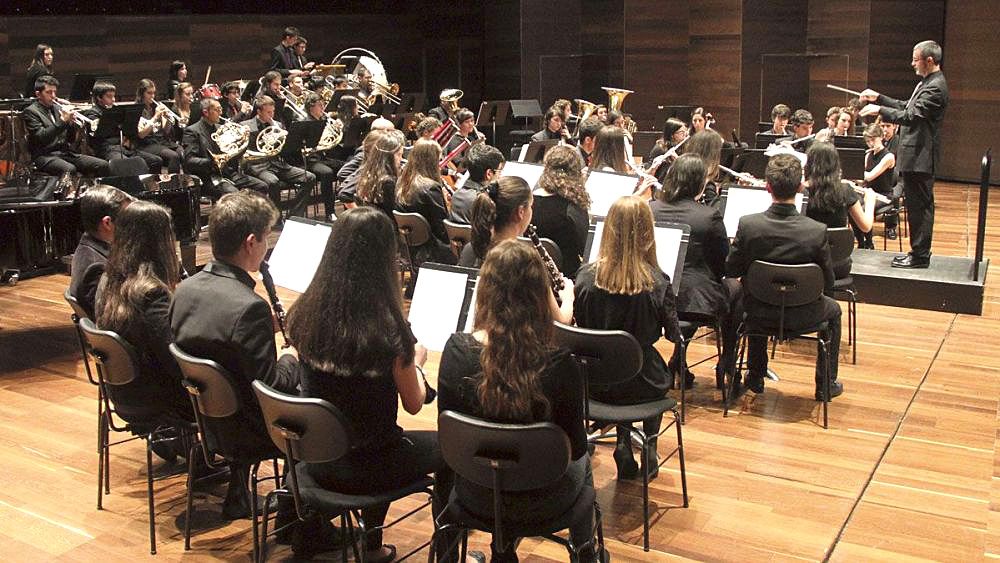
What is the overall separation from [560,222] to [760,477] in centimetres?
188

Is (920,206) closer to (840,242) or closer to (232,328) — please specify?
(840,242)

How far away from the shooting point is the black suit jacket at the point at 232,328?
331 centimetres

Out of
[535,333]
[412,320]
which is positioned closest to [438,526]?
[535,333]

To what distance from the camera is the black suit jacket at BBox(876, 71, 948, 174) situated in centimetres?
678

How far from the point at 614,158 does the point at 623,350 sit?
129 inches

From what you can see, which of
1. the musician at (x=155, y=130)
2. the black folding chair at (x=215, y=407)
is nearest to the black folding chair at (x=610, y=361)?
the black folding chair at (x=215, y=407)

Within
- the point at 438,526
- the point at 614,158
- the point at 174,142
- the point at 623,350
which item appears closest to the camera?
the point at 438,526

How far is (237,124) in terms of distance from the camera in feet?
29.9

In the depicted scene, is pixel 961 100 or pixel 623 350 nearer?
pixel 623 350

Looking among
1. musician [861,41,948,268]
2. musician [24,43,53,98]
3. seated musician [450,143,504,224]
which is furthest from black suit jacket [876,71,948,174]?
musician [24,43,53,98]

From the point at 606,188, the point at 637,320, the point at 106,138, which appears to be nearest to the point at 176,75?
the point at 106,138

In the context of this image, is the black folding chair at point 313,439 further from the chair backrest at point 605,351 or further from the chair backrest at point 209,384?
the chair backrest at point 605,351

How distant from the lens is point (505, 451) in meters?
2.74

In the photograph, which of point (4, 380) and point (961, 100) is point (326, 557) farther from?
point (961, 100)
